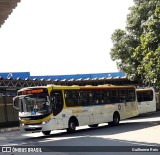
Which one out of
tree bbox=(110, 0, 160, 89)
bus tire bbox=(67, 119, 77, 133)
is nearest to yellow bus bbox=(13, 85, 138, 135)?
bus tire bbox=(67, 119, 77, 133)

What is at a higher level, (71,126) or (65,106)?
(65,106)

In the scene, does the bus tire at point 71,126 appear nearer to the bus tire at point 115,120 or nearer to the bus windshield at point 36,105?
the bus windshield at point 36,105

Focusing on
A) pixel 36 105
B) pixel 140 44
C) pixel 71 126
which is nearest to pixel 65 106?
pixel 71 126

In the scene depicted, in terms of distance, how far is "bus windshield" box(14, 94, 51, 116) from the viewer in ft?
64.0

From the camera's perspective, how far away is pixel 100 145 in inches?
552

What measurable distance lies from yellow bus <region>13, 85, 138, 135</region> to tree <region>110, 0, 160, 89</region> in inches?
89.2

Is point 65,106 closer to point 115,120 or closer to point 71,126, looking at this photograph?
point 71,126

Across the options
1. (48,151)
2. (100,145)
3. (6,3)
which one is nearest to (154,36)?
(100,145)

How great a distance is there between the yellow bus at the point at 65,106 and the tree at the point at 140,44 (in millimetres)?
2266

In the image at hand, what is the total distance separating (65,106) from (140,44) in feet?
27.1

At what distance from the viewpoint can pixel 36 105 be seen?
64.2 ft

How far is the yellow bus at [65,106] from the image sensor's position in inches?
768

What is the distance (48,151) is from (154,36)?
10.2m

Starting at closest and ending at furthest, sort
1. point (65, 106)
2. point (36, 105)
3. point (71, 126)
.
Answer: point (36, 105)
point (65, 106)
point (71, 126)
